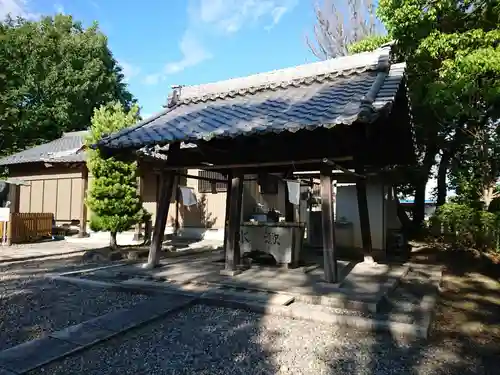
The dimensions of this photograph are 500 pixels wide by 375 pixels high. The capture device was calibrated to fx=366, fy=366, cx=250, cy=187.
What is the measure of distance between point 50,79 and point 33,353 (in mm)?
24238

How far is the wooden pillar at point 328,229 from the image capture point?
17.9 feet

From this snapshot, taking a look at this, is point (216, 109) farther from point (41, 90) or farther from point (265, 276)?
point (41, 90)

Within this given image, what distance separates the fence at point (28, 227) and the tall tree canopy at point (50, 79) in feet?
37.4

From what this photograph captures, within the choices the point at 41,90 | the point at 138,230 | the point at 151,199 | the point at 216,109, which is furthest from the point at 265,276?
the point at 41,90

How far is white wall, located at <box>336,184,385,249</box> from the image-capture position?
10258 millimetres

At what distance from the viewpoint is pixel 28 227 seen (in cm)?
1312

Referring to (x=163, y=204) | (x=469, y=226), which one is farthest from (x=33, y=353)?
(x=469, y=226)

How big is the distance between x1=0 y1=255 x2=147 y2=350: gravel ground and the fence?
18.8 ft

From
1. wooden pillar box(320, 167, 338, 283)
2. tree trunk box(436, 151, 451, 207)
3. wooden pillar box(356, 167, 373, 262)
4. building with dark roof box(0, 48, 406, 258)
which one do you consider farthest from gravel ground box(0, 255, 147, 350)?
tree trunk box(436, 151, 451, 207)

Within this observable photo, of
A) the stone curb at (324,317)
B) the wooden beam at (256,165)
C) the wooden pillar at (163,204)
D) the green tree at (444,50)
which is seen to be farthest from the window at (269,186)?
the stone curb at (324,317)

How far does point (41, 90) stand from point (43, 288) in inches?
865

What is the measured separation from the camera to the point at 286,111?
5.52 m

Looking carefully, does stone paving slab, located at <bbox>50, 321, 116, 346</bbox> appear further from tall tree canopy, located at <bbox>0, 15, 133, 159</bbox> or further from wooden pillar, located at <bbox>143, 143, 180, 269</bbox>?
tall tree canopy, located at <bbox>0, 15, 133, 159</bbox>

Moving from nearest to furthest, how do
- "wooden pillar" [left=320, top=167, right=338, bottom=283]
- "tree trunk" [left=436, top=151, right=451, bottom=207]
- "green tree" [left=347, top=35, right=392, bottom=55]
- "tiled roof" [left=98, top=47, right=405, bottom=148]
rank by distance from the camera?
1. "tiled roof" [left=98, top=47, right=405, bottom=148]
2. "wooden pillar" [left=320, top=167, right=338, bottom=283]
3. "green tree" [left=347, top=35, right=392, bottom=55]
4. "tree trunk" [left=436, top=151, right=451, bottom=207]
